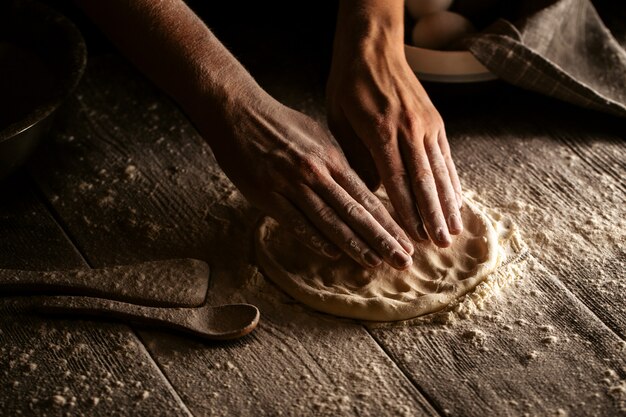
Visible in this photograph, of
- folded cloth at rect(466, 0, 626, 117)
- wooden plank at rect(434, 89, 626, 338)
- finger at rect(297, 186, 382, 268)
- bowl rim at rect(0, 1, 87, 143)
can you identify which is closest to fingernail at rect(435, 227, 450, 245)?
finger at rect(297, 186, 382, 268)

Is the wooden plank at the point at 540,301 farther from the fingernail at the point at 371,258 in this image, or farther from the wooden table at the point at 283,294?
the fingernail at the point at 371,258

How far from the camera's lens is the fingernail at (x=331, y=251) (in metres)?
1.31

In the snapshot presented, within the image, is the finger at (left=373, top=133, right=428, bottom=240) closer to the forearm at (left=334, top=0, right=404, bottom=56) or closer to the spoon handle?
the forearm at (left=334, top=0, right=404, bottom=56)

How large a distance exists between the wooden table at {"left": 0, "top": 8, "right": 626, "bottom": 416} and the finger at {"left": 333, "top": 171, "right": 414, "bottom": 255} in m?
0.15

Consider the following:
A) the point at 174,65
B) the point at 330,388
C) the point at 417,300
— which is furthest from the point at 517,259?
the point at 174,65

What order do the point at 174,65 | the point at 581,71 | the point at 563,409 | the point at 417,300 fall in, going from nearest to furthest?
1. the point at 563,409
2. the point at 417,300
3. the point at 174,65
4. the point at 581,71

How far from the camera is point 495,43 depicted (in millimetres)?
1672

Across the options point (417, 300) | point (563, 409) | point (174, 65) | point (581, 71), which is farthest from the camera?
point (581, 71)

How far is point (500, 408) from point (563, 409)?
0.30 ft

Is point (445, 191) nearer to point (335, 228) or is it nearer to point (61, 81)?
point (335, 228)

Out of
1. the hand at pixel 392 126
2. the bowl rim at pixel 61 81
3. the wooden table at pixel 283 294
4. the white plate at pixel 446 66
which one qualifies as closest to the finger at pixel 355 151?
the hand at pixel 392 126

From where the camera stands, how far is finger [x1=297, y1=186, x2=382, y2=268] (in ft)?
4.22

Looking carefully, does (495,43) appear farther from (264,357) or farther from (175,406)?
(175,406)

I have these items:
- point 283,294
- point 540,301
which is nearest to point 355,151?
point 283,294
